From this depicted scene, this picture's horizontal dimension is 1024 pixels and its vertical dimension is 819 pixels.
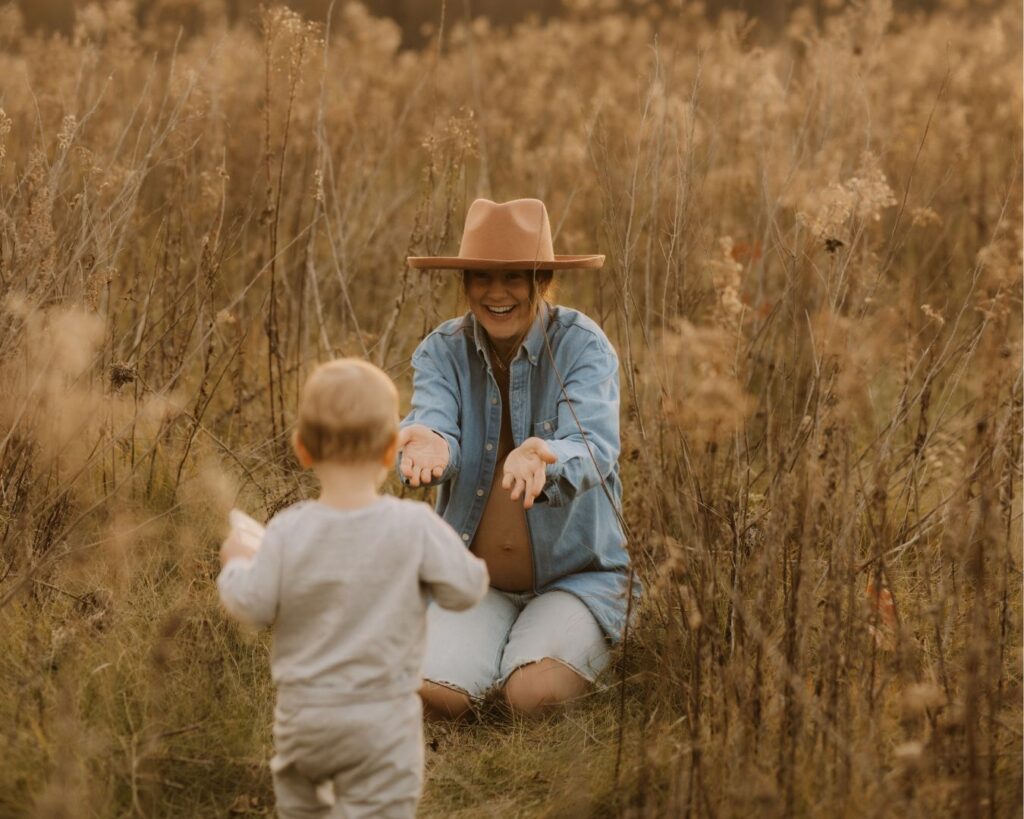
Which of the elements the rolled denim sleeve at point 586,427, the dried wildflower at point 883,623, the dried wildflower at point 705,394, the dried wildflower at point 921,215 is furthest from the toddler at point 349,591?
the dried wildflower at point 921,215

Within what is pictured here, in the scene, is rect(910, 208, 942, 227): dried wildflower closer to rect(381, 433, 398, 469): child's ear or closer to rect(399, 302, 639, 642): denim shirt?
rect(399, 302, 639, 642): denim shirt

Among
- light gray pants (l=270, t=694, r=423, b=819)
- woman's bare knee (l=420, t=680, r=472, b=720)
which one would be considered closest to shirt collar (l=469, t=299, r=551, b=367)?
woman's bare knee (l=420, t=680, r=472, b=720)

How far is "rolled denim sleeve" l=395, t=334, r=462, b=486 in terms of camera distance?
261cm

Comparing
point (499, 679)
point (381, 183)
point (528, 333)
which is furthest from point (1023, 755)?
point (381, 183)

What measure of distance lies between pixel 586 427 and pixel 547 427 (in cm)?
18

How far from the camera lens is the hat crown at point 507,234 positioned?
265 cm

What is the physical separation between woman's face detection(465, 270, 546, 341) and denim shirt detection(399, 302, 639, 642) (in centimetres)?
5

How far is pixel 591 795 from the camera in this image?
6.83ft

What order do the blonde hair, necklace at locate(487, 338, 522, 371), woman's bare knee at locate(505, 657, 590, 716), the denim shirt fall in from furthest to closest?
necklace at locate(487, 338, 522, 371)
the denim shirt
woman's bare knee at locate(505, 657, 590, 716)
the blonde hair

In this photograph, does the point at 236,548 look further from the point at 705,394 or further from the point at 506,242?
the point at 506,242

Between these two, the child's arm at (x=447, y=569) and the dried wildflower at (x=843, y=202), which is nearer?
the child's arm at (x=447, y=569)

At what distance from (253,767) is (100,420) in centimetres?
116

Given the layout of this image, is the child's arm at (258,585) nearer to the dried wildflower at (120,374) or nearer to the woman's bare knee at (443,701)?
the woman's bare knee at (443,701)

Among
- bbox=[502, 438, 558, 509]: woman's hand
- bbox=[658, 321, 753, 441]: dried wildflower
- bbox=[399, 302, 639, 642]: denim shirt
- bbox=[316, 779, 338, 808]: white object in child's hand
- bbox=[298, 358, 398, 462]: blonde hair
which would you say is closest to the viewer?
bbox=[298, 358, 398, 462]: blonde hair
